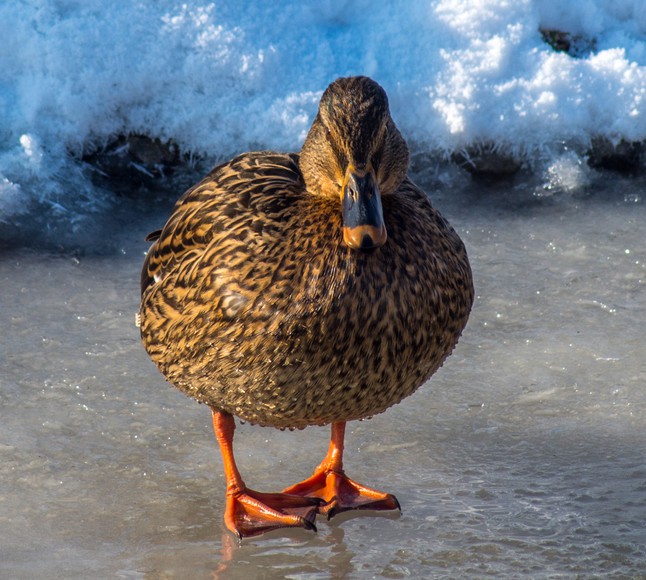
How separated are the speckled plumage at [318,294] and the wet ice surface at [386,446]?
0.43m

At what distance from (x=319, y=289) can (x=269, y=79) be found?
334 cm

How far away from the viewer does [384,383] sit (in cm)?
319

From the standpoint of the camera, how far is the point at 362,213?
2.89 metres

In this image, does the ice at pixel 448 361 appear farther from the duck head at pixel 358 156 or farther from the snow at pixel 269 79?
the duck head at pixel 358 156

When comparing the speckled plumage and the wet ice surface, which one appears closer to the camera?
the speckled plumage

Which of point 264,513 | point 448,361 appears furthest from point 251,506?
point 448,361

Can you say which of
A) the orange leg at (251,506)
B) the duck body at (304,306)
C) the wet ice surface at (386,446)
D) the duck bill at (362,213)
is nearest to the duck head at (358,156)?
the duck bill at (362,213)

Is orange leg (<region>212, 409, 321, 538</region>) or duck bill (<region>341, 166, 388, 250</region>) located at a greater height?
duck bill (<region>341, 166, 388, 250</region>)

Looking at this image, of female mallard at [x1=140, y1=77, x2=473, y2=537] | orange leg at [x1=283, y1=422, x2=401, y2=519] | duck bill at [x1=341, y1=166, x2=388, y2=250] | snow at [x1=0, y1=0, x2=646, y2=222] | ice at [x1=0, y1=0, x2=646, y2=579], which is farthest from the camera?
snow at [x1=0, y1=0, x2=646, y2=222]

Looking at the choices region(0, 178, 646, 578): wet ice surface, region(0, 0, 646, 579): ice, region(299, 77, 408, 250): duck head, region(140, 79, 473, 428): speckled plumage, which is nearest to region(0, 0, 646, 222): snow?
region(0, 0, 646, 579): ice

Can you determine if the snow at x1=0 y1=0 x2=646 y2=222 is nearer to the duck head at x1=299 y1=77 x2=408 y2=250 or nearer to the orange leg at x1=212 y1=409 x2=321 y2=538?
the orange leg at x1=212 y1=409 x2=321 y2=538

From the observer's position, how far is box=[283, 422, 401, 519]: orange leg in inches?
140

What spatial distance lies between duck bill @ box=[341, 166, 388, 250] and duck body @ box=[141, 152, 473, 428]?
21cm

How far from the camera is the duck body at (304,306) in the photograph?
308 centimetres
